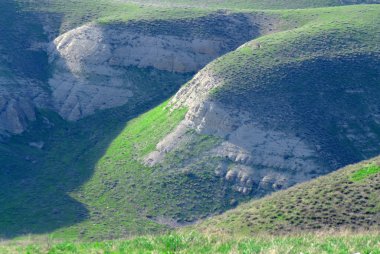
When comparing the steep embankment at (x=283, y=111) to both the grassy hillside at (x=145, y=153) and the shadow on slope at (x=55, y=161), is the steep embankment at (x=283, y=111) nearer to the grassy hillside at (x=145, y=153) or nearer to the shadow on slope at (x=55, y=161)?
the grassy hillside at (x=145, y=153)

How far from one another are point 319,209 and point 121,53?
38.1 m

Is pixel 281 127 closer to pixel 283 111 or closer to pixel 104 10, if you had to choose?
pixel 283 111

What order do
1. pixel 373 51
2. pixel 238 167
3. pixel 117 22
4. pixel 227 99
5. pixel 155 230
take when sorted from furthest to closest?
1. pixel 117 22
2. pixel 373 51
3. pixel 227 99
4. pixel 238 167
5. pixel 155 230

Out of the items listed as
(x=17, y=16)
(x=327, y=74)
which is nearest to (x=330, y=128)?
(x=327, y=74)

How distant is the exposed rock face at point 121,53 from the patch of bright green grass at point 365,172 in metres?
31.1

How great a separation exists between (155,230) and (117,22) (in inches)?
1263

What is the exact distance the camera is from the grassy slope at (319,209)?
30.4 m

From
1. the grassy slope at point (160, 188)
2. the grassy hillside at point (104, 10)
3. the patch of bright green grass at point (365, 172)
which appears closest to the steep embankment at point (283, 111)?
the grassy slope at point (160, 188)

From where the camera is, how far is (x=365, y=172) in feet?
112

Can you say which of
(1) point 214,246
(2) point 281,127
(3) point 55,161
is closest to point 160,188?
(2) point 281,127

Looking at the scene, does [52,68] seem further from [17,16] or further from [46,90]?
[17,16]

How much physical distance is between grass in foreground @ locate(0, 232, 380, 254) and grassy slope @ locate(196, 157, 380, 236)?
32.9 ft

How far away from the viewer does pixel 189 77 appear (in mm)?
64562

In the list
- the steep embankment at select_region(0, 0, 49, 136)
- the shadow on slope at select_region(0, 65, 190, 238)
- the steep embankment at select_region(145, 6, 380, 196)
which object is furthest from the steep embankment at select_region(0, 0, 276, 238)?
the steep embankment at select_region(145, 6, 380, 196)
